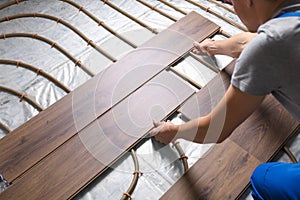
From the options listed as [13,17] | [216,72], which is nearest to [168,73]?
[216,72]

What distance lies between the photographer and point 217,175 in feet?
3.78

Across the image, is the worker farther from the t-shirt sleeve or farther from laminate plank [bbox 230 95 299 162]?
laminate plank [bbox 230 95 299 162]

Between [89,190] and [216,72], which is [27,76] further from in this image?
[216,72]

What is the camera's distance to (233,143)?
48.6 inches

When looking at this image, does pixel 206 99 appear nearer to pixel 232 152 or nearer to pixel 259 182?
pixel 232 152

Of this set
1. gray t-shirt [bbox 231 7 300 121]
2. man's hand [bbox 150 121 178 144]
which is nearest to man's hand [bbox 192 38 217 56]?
man's hand [bbox 150 121 178 144]

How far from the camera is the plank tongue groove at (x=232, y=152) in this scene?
1.12 metres

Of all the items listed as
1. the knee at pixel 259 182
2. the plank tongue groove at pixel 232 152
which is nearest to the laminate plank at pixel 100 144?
the plank tongue groove at pixel 232 152

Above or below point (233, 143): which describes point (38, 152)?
above

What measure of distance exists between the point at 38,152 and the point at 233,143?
73 cm

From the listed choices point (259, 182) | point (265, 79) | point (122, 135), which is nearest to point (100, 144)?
point (122, 135)

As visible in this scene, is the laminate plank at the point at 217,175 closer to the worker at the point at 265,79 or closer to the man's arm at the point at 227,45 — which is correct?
the worker at the point at 265,79

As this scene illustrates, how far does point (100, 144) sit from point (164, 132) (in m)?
0.25

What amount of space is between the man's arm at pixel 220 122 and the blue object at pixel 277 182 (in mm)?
161
